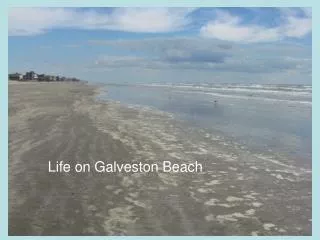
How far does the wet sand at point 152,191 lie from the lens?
609cm

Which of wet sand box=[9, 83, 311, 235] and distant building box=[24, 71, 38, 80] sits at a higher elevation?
distant building box=[24, 71, 38, 80]

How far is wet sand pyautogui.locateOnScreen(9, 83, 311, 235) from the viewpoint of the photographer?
609cm

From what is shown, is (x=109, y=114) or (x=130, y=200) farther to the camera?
(x=109, y=114)

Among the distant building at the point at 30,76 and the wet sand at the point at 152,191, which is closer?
the wet sand at the point at 152,191

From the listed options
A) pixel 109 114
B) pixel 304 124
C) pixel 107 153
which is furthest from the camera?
pixel 109 114

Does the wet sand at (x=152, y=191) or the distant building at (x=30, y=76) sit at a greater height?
the distant building at (x=30, y=76)

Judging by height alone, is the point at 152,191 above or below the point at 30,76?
below

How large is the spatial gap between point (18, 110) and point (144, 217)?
44.1ft

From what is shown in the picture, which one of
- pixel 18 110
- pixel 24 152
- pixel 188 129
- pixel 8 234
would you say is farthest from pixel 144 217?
pixel 18 110

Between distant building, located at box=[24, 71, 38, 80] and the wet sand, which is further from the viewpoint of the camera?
distant building, located at box=[24, 71, 38, 80]

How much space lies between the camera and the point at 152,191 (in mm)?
7402

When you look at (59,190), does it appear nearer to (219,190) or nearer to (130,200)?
(130,200)

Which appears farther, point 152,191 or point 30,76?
point 30,76

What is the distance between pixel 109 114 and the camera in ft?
58.0
